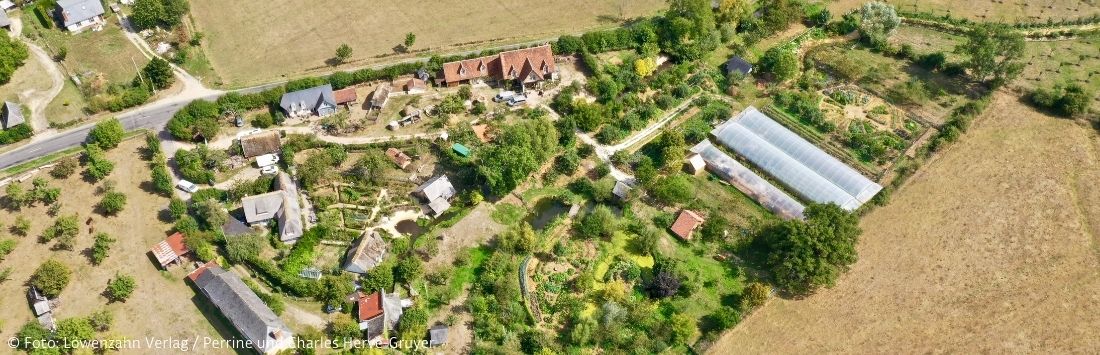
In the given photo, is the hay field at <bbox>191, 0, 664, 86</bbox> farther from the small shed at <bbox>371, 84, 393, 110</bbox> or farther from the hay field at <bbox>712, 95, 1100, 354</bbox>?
the hay field at <bbox>712, 95, 1100, 354</bbox>

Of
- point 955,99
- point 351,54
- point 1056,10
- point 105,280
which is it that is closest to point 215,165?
point 105,280

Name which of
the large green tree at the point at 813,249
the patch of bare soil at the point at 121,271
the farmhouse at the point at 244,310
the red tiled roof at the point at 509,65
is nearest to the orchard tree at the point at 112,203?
the patch of bare soil at the point at 121,271

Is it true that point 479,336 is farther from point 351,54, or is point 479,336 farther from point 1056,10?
point 1056,10

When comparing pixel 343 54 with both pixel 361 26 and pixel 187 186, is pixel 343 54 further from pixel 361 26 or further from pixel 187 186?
pixel 187 186

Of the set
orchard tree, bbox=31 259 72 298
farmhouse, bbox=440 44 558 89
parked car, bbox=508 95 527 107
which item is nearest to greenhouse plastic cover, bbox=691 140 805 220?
parked car, bbox=508 95 527 107

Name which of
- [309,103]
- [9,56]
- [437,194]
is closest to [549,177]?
[437,194]
